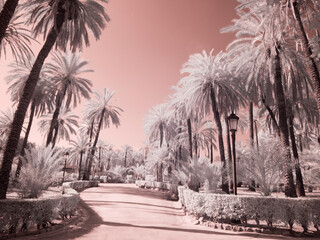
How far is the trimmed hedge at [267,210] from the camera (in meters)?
8.14

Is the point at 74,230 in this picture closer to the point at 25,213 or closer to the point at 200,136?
the point at 25,213

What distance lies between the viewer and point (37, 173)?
28.9ft

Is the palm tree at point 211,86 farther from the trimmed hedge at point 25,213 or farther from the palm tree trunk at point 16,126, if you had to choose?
the trimmed hedge at point 25,213

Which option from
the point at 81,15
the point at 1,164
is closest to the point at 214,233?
the point at 1,164

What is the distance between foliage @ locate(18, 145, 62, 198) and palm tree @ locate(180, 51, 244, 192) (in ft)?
42.8

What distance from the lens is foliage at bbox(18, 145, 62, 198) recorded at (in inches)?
337

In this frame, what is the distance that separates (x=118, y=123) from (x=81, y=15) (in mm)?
26058

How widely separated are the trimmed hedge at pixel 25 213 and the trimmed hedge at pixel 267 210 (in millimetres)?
6607

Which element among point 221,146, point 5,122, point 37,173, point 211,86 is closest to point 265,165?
point 221,146

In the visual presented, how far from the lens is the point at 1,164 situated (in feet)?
26.5

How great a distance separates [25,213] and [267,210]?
8879 millimetres

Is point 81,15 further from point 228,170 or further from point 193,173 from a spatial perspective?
point 228,170

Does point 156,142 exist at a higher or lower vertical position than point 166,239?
higher

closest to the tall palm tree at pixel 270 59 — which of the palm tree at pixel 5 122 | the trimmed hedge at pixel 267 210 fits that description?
the trimmed hedge at pixel 267 210
